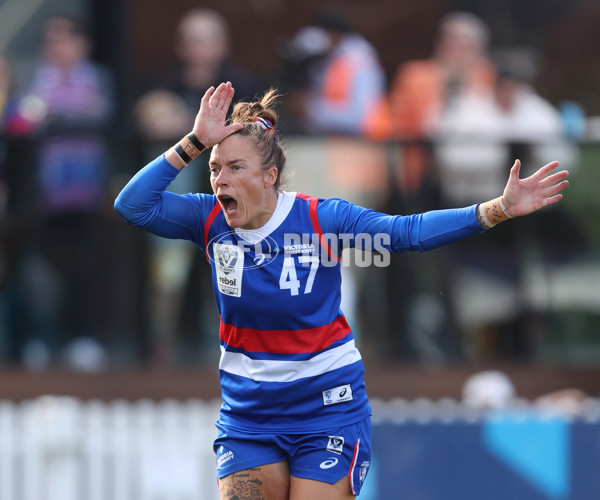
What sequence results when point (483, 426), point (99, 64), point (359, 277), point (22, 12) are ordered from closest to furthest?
point (483, 426), point (359, 277), point (99, 64), point (22, 12)

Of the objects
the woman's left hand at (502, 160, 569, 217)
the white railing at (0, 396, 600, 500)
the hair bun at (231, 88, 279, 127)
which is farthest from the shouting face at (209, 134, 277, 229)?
the white railing at (0, 396, 600, 500)

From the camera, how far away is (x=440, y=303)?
887cm

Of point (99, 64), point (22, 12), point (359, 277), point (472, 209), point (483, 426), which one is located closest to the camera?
point (472, 209)

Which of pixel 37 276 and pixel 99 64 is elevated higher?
pixel 99 64

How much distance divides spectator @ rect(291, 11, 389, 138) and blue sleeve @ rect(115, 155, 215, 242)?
4195 mm

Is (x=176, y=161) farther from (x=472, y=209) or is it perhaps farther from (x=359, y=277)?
(x=359, y=277)

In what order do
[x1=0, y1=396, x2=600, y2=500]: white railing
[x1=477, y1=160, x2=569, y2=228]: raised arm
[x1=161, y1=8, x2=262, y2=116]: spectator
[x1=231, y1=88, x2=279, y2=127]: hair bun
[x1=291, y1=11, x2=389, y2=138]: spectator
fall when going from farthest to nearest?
[x1=161, y1=8, x2=262, y2=116]: spectator
[x1=291, y1=11, x2=389, y2=138]: spectator
[x1=0, y1=396, x2=600, y2=500]: white railing
[x1=231, y1=88, x2=279, y2=127]: hair bun
[x1=477, y1=160, x2=569, y2=228]: raised arm

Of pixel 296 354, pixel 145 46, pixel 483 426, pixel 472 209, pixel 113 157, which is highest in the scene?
Answer: pixel 145 46

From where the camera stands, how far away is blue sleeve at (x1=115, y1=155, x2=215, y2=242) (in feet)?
14.7

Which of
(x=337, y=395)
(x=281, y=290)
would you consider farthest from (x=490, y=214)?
(x=337, y=395)

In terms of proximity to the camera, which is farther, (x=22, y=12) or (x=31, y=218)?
(x=22, y=12)

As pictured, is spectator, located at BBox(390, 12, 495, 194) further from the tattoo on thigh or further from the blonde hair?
the tattoo on thigh

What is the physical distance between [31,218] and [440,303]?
12.0 feet

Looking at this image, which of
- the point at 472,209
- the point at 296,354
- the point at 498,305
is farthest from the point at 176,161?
the point at 498,305
